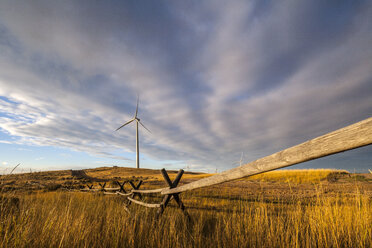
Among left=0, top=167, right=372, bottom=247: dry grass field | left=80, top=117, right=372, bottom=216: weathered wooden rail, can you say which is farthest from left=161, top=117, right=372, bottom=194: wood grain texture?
left=0, top=167, right=372, bottom=247: dry grass field

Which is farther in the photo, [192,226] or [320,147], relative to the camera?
[192,226]

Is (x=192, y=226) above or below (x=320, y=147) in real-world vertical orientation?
below

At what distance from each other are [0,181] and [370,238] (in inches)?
323

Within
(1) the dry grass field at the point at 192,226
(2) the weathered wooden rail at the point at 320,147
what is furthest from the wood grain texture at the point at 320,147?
(1) the dry grass field at the point at 192,226

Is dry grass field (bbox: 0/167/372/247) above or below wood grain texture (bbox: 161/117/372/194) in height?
below

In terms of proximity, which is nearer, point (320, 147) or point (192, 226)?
point (320, 147)

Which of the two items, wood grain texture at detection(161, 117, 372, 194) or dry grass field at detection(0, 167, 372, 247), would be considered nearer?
wood grain texture at detection(161, 117, 372, 194)

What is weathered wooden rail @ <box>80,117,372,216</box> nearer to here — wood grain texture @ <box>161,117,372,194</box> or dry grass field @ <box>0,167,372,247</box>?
wood grain texture @ <box>161,117,372,194</box>

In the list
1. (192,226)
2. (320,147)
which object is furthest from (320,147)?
(192,226)

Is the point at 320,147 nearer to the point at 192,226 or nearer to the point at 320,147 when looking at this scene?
the point at 320,147

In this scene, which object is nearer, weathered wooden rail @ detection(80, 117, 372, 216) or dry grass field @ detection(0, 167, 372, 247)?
weathered wooden rail @ detection(80, 117, 372, 216)

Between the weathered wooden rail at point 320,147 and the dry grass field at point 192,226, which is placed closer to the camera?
the weathered wooden rail at point 320,147

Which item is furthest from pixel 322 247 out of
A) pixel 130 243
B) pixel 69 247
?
pixel 69 247

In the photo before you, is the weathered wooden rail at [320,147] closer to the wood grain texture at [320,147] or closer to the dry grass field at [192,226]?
the wood grain texture at [320,147]
